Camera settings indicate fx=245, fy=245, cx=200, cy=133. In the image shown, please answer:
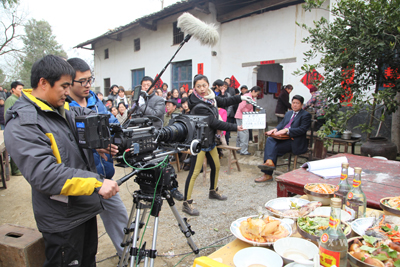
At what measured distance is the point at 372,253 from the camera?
99cm

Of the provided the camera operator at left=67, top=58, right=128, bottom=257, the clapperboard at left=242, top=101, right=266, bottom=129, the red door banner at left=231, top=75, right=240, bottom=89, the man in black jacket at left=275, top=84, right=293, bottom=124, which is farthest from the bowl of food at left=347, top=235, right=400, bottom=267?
the red door banner at left=231, top=75, right=240, bottom=89

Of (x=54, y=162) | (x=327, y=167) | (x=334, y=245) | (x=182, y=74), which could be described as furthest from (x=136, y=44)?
(x=334, y=245)

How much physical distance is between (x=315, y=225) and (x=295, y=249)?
19 centimetres

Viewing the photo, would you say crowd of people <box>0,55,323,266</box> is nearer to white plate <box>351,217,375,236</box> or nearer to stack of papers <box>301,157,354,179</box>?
white plate <box>351,217,375,236</box>

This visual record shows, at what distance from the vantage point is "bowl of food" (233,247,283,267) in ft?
3.42

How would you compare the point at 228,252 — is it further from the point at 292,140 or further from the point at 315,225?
the point at 292,140

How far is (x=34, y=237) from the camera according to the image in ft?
5.43

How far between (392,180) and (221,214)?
192cm

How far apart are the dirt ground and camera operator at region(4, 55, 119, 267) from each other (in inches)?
43.4

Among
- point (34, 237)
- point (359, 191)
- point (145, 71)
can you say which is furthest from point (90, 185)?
point (145, 71)

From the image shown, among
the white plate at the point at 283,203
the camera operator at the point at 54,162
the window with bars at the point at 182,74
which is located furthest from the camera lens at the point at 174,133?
the window with bars at the point at 182,74

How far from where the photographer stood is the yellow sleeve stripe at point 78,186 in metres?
1.22

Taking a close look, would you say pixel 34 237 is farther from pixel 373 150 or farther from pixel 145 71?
pixel 145 71

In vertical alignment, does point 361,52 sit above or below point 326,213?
above
